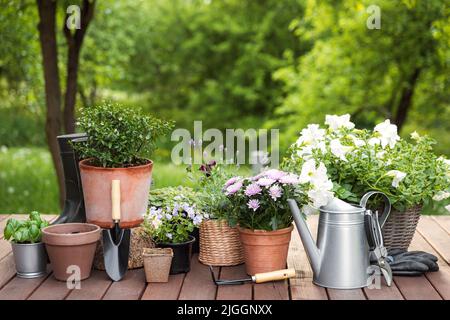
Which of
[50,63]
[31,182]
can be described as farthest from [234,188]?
[31,182]

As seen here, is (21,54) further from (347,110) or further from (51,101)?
(347,110)

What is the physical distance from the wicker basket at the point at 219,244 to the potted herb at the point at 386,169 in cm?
38

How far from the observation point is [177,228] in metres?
2.73

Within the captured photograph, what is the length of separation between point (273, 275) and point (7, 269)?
1132 mm

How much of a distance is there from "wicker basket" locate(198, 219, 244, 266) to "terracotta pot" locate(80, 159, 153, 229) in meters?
0.31

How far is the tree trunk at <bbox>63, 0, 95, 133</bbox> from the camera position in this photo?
4664 mm

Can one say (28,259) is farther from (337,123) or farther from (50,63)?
(50,63)

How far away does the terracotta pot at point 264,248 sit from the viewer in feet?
8.46

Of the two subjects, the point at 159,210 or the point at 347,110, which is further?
the point at 347,110

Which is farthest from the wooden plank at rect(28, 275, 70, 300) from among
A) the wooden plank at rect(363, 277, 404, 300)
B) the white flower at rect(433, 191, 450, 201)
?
the white flower at rect(433, 191, 450, 201)

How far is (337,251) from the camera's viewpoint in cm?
250

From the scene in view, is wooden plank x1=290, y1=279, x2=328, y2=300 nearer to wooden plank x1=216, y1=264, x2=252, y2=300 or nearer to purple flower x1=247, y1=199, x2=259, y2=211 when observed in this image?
wooden plank x1=216, y1=264, x2=252, y2=300
